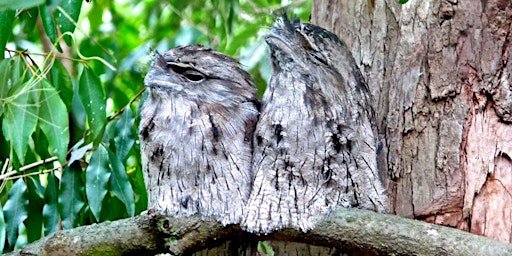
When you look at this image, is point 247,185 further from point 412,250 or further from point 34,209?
point 34,209

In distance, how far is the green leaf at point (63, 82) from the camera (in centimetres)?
323

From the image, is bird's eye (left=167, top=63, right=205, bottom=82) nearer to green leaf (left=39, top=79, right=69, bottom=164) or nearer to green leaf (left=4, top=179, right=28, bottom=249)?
green leaf (left=39, top=79, right=69, bottom=164)

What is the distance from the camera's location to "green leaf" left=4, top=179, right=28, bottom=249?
312 centimetres

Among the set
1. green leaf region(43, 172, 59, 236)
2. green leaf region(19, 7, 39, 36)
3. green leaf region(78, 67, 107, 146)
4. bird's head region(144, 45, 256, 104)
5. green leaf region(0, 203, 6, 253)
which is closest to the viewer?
bird's head region(144, 45, 256, 104)

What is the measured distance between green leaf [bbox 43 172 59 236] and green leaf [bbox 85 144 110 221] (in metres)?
0.23

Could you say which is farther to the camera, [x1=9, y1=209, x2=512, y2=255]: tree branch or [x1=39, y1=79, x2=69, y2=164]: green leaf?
[x1=39, y1=79, x2=69, y2=164]: green leaf

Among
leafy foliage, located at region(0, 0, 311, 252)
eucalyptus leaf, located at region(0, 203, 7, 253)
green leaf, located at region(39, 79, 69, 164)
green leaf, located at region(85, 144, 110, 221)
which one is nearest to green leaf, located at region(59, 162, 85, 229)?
leafy foliage, located at region(0, 0, 311, 252)

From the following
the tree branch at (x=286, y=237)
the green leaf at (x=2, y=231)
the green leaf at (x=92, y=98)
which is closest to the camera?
the tree branch at (x=286, y=237)

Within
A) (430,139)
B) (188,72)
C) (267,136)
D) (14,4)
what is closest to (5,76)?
(188,72)

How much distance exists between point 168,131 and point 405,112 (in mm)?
851

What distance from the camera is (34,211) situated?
3.27 meters

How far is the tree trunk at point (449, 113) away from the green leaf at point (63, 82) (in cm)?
134

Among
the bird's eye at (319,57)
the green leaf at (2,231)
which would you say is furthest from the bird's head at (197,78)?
the green leaf at (2,231)

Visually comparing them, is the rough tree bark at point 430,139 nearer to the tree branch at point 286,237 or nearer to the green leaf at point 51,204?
the tree branch at point 286,237
